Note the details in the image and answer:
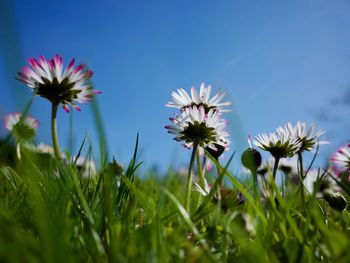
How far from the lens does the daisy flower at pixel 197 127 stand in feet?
5.64

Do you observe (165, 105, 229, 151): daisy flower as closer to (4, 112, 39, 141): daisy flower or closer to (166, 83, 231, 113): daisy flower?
(166, 83, 231, 113): daisy flower

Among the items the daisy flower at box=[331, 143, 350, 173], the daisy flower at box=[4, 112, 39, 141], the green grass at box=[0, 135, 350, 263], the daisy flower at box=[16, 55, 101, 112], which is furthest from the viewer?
the daisy flower at box=[331, 143, 350, 173]

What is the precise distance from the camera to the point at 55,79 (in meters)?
1.70

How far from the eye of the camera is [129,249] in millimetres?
987

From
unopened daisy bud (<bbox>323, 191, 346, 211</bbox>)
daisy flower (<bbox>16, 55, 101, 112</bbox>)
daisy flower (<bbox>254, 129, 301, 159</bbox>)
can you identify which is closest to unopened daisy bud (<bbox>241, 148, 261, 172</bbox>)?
daisy flower (<bbox>254, 129, 301, 159</bbox>)

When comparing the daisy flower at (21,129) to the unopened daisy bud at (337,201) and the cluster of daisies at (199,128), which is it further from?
the unopened daisy bud at (337,201)

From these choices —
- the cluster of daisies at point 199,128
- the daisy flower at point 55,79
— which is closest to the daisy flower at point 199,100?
the cluster of daisies at point 199,128

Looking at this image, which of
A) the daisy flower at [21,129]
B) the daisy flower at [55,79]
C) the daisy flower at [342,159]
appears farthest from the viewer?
the daisy flower at [342,159]

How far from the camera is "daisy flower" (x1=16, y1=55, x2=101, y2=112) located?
1.69m

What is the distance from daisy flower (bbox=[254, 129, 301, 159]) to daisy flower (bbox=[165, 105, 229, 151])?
0.19 metres

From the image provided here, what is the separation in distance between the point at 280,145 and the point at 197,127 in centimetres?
38

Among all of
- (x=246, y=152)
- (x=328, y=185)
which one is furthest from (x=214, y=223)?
(x=328, y=185)

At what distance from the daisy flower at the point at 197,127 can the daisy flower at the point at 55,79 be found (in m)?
0.37

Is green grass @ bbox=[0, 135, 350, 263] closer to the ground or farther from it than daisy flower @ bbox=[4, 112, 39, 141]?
closer to the ground
